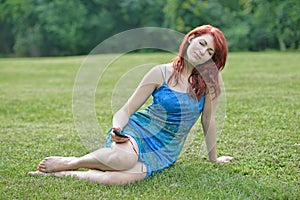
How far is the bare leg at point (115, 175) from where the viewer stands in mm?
2795

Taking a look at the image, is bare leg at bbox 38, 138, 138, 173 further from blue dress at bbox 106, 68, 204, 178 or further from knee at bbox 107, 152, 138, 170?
blue dress at bbox 106, 68, 204, 178

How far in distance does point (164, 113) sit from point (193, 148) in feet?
2.55

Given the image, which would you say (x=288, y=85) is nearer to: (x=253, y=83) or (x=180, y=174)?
(x=253, y=83)

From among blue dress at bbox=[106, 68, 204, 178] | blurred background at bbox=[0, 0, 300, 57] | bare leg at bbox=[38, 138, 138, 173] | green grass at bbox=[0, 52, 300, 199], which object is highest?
blue dress at bbox=[106, 68, 204, 178]

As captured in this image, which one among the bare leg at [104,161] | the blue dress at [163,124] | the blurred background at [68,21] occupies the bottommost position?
the blurred background at [68,21]

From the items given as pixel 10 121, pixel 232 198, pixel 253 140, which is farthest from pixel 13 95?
pixel 232 198

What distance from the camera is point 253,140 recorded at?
3877mm

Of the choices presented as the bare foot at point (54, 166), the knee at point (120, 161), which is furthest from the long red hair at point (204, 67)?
the bare foot at point (54, 166)

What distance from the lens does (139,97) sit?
117 inches

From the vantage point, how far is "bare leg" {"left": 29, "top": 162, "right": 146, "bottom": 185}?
2795 mm

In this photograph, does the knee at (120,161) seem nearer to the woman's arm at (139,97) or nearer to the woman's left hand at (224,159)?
the woman's arm at (139,97)

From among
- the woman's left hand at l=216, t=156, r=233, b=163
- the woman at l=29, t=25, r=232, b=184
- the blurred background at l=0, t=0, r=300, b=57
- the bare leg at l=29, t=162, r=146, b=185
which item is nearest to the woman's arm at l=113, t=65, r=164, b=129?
the woman at l=29, t=25, r=232, b=184

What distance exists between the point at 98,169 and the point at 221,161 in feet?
2.79

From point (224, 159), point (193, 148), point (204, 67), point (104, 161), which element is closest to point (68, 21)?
point (193, 148)
